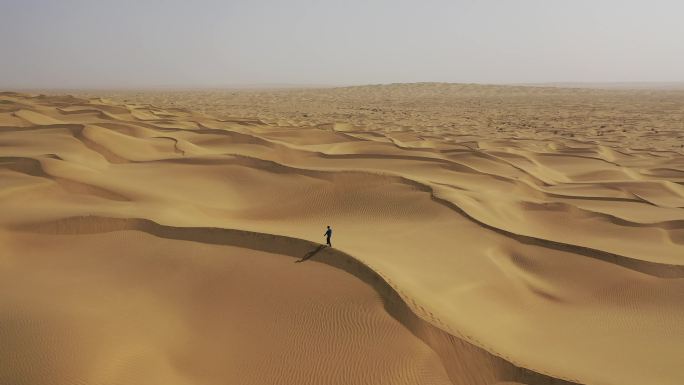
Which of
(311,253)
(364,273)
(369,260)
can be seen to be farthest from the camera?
(311,253)

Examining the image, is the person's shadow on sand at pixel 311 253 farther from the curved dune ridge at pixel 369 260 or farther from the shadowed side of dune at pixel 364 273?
the curved dune ridge at pixel 369 260

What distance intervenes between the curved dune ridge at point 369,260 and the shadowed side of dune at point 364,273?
25 mm

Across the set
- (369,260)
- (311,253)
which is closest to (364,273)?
(369,260)

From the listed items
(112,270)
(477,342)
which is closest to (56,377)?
(112,270)

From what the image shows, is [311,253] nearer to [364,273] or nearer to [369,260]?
[369,260]

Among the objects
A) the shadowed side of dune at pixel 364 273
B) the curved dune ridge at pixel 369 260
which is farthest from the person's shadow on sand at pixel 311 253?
the curved dune ridge at pixel 369 260

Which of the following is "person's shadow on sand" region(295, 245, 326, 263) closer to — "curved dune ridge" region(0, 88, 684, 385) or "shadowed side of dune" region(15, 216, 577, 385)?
"shadowed side of dune" region(15, 216, 577, 385)

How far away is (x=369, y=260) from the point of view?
751 centimetres

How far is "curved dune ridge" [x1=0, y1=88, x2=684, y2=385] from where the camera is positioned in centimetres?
549

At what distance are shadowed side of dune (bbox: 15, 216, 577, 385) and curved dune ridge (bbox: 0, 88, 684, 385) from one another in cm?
2

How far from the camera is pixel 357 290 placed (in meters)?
6.78

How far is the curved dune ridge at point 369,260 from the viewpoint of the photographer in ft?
18.0

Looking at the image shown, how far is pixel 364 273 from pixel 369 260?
475 mm

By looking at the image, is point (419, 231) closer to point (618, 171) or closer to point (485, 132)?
point (618, 171)
